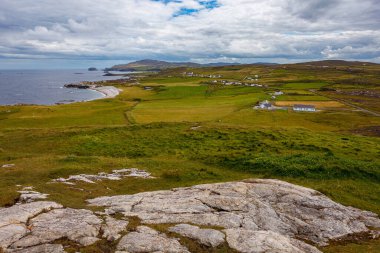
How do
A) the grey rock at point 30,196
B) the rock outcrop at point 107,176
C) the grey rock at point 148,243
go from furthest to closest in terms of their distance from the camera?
1. the rock outcrop at point 107,176
2. the grey rock at point 30,196
3. the grey rock at point 148,243

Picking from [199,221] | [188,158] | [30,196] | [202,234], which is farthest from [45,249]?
[188,158]

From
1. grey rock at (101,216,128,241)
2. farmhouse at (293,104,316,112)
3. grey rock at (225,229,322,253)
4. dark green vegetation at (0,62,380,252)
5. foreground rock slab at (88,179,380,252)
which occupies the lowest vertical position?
farmhouse at (293,104,316,112)

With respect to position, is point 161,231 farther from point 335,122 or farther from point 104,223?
point 335,122

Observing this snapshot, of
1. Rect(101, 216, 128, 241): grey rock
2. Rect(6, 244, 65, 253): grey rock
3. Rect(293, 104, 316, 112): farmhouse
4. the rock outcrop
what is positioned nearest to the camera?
Rect(6, 244, 65, 253): grey rock

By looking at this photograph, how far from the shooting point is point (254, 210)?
1989 cm

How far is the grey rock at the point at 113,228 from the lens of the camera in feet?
50.8

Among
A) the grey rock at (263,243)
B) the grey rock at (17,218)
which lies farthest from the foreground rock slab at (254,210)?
the grey rock at (17,218)

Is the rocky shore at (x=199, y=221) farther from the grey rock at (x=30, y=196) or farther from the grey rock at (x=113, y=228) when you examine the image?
the grey rock at (x=30, y=196)

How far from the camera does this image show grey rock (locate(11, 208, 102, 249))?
48.9 feet

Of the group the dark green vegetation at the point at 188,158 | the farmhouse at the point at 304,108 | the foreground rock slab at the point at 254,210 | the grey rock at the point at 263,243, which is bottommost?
the farmhouse at the point at 304,108

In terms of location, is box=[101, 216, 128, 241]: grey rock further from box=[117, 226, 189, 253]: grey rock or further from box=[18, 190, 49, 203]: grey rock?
box=[18, 190, 49, 203]: grey rock

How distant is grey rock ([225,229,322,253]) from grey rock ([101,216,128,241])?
5514 millimetres

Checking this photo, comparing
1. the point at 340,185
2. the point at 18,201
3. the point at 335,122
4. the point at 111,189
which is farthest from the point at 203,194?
the point at 335,122

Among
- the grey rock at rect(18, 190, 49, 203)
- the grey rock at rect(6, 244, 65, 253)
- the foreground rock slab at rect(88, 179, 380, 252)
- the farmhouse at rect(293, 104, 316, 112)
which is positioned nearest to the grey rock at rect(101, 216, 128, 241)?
the foreground rock slab at rect(88, 179, 380, 252)
